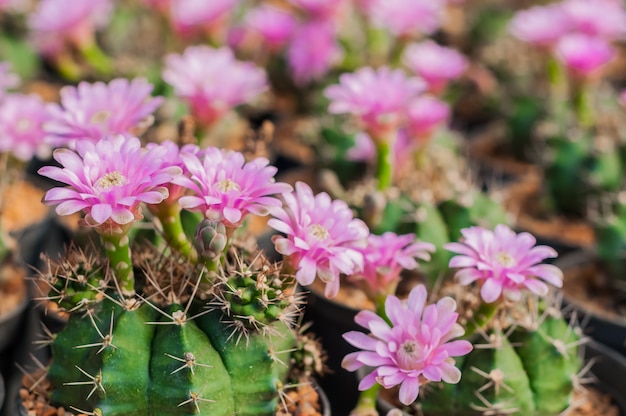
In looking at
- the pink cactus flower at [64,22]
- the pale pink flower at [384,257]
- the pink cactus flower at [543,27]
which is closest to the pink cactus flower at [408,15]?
the pink cactus flower at [543,27]

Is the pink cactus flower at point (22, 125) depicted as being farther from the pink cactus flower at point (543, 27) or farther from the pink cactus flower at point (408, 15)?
the pink cactus flower at point (543, 27)

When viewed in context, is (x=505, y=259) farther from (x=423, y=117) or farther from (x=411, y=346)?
(x=423, y=117)

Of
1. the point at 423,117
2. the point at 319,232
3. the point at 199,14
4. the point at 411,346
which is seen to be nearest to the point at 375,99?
the point at 423,117

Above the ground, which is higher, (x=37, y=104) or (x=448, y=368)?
(x=448, y=368)

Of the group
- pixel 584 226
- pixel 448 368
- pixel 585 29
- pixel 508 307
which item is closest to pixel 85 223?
pixel 448 368

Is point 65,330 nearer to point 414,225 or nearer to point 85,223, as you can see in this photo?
point 85,223

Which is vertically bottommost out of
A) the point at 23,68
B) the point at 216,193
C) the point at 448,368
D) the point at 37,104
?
the point at 23,68

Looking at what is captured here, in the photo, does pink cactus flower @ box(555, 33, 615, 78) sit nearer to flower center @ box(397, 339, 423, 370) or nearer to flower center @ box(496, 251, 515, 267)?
flower center @ box(496, 251, 515, 267)

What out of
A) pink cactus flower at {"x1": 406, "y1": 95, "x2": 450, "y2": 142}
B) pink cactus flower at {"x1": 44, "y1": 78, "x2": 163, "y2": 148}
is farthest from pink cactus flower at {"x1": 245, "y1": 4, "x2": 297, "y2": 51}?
pink cactus flower at {"x1": 44, "y1": 78, "x2": 163, "y2": 148}
